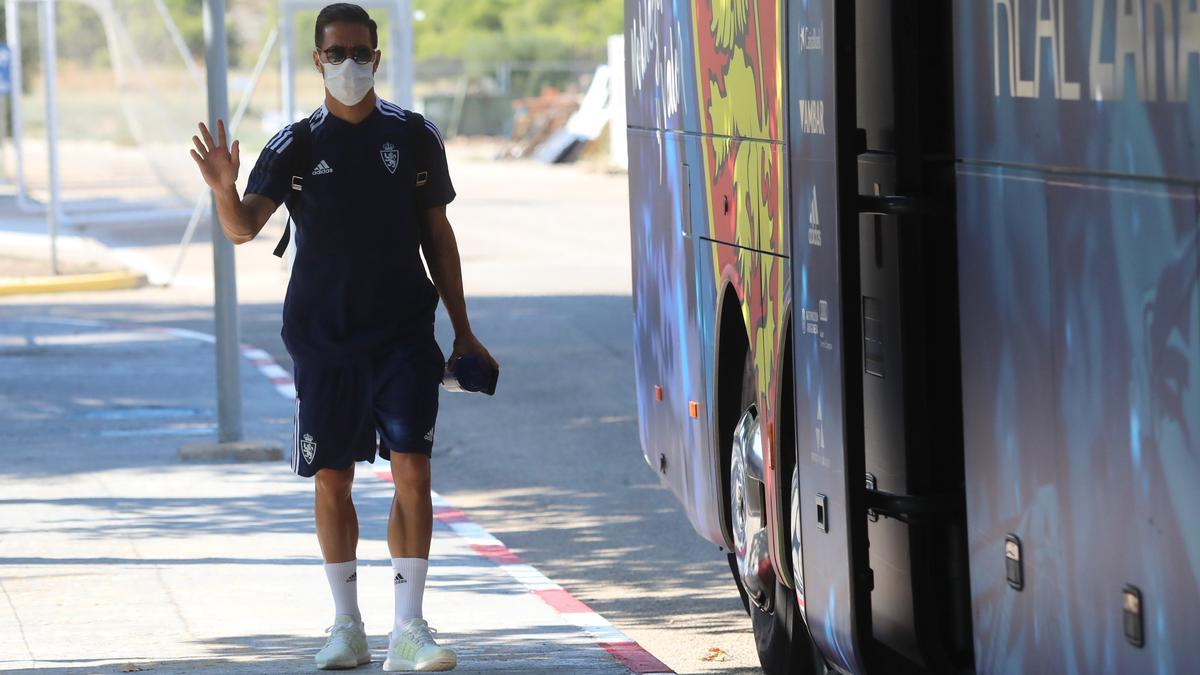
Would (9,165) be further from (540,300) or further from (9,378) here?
(9,378)

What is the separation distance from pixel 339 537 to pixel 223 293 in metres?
5.26

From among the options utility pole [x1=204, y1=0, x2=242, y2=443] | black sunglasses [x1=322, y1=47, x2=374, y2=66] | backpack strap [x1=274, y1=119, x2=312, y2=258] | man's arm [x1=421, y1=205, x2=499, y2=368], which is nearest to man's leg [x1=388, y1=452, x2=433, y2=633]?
man's arm [x1=421, y1=205, x2=499, y2=368]

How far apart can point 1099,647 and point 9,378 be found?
1203 centimetres

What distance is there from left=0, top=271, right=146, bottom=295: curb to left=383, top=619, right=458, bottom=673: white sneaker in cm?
1622

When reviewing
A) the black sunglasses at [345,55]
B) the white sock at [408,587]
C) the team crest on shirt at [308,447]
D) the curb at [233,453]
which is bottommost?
the curb at [233,453]

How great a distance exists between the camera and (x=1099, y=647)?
366 centimetres

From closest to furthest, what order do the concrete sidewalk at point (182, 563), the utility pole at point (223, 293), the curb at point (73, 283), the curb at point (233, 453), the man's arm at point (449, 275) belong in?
the man's arm at point (449, 275)
the concrete sidewalk at point (182, 563)
the utility pole at point (223, 293)
the curb at point (233, 453)
the curb at point (73, 283)

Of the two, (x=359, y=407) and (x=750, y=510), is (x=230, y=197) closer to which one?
(x=359, y=407)

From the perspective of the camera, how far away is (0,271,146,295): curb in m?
21.4

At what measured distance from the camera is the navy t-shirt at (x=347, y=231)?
19.5 ft

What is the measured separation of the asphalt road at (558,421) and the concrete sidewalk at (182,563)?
0.57 metres

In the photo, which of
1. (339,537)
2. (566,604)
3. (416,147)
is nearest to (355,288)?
(416,147)

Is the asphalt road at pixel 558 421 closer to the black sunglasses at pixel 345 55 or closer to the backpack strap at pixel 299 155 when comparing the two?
the backpack strap at pixel 299 155

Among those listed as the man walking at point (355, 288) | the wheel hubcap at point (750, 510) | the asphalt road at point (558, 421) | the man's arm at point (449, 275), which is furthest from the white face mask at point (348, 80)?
the asphalt road at point (558, 421)
